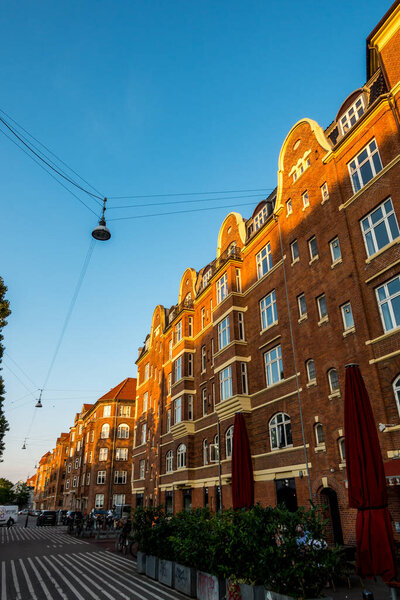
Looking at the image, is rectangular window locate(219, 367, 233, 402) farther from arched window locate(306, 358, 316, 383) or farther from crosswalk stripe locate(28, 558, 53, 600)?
crosswalk stripe locate(28, 558, 53, 600)

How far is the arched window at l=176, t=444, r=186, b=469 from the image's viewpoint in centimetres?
3203

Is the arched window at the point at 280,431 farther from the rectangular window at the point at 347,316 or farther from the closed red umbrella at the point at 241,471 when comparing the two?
the rectangular window at the point at 347,316

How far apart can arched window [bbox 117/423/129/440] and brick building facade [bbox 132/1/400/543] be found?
27.1m

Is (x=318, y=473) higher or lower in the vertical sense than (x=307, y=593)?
higher

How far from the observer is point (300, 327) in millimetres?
21203

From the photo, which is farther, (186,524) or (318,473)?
(318,473)

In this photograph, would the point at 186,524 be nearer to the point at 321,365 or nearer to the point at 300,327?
the point at 321,365

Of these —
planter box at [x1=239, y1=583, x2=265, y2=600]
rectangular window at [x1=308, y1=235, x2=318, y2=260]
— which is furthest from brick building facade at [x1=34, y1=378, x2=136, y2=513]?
planter box at [x1=239, y1=583, x2=265, y2=600]

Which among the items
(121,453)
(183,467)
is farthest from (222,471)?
(121,453)

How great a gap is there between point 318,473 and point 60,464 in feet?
296

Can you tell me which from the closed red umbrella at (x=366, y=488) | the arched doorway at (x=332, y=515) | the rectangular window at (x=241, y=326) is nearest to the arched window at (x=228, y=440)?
the rectangular window at (x=241, y=326)

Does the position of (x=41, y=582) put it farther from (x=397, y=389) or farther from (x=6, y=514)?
(x=6, y=514)

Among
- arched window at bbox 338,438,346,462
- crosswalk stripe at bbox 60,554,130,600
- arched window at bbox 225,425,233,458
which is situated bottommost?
crosswalk stripe at bbox 60,554,130,600

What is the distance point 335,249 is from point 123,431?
48296 mm
